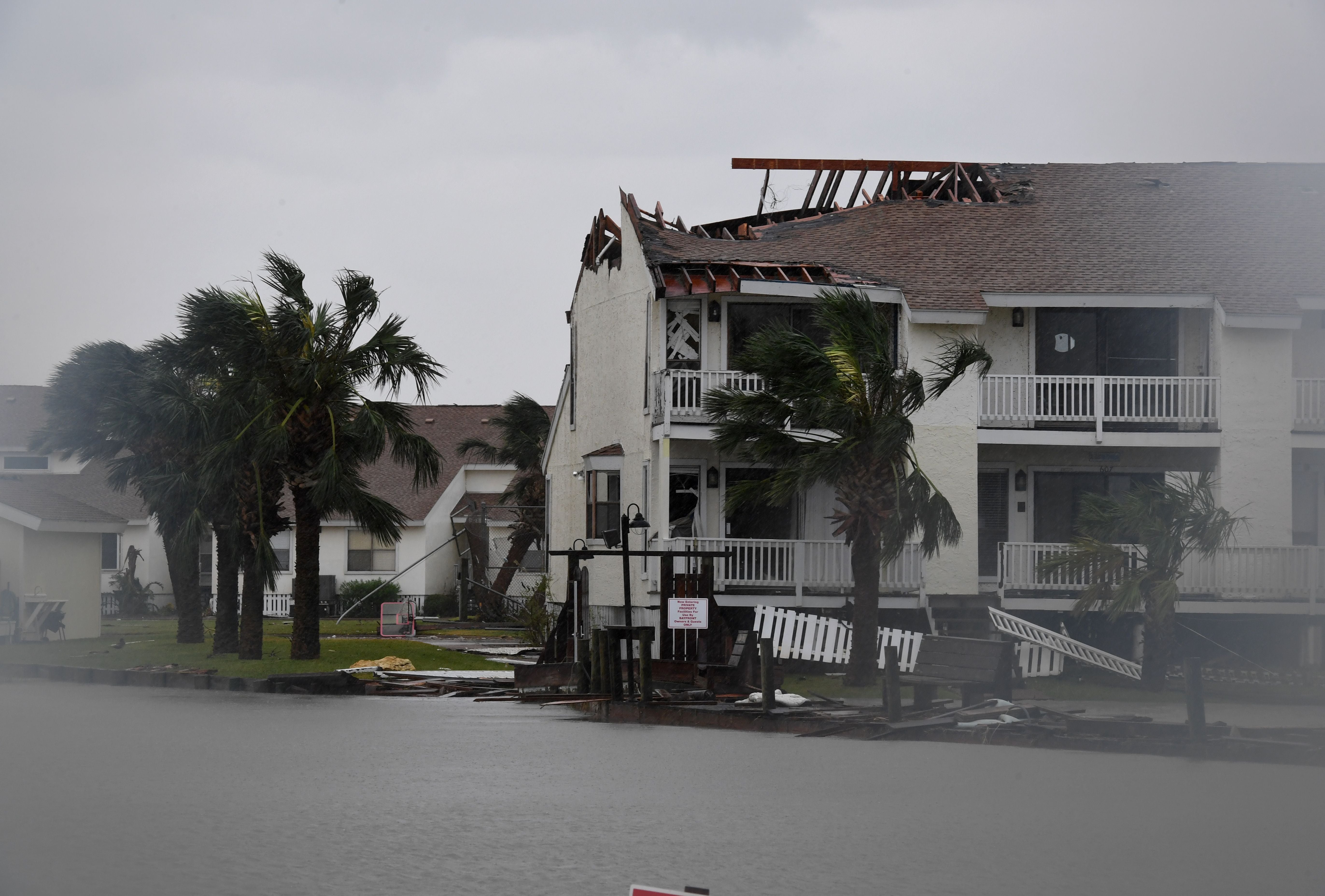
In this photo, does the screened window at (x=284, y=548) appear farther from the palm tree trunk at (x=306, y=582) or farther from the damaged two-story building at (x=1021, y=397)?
the palm tree trunk at (x=306, y=582)

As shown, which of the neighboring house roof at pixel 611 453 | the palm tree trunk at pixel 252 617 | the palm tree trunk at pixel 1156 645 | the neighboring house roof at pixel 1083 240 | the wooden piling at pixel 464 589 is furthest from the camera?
the wooden piling at pixel 464 589

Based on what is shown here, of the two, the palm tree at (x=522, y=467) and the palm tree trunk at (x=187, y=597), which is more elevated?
the palm tree at (x=522, y=467)

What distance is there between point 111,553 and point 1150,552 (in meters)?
43.1

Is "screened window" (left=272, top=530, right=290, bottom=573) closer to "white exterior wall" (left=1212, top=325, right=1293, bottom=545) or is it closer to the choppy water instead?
"white exterior wall" (left=1212, top=325, right=1293, bottom=545)

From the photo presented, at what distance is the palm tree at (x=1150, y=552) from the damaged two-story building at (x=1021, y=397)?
10.9 ft

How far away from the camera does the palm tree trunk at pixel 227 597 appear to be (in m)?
30.8

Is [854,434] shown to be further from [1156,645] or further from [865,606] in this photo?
[1156,645]

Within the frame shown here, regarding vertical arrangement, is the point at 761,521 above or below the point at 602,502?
below

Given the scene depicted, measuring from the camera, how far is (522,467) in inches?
2063

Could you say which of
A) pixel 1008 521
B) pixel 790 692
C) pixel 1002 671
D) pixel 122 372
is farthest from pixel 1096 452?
pixel 122 372

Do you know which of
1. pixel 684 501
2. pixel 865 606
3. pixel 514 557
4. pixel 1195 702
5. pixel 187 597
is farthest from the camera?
pixel 514 557

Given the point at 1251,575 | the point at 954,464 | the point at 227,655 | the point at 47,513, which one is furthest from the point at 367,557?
the point at 1251,575

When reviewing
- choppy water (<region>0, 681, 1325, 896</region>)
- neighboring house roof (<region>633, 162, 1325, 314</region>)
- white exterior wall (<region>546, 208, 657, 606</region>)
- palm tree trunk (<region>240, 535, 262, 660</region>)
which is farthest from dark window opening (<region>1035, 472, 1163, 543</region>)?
palm tree trunk (<region>240, 535, 262, 660</region>)

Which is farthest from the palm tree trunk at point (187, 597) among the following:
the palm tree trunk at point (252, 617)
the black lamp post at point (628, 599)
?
the black lamp post at point (628, 599)
